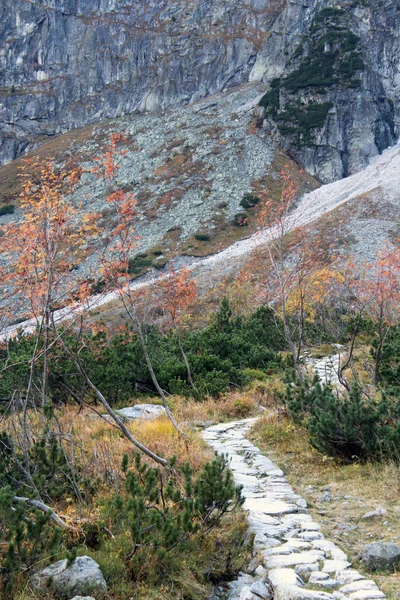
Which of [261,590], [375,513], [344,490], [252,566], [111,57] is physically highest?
[111,57]

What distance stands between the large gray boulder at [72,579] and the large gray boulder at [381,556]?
7.04ft

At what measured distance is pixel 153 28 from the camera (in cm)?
10838

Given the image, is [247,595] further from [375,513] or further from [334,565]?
[375,513]

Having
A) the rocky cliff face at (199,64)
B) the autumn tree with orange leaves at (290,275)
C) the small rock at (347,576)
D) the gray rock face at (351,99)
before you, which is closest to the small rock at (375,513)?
the small rock at (347,576)

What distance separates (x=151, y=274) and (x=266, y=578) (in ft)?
154

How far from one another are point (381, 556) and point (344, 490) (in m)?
2.02

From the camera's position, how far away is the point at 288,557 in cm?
435

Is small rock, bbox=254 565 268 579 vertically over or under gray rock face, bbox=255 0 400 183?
under

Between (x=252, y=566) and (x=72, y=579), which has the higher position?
(x=72, y=579)

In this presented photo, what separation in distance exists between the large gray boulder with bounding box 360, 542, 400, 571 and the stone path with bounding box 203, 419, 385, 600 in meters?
0.17

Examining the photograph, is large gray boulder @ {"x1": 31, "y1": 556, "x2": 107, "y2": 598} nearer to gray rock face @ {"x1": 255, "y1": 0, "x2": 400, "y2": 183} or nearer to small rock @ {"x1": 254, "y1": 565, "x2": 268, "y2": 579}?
small rock @ {"x1": 254, "y1": 565, "x2": 268, "y2": 579}

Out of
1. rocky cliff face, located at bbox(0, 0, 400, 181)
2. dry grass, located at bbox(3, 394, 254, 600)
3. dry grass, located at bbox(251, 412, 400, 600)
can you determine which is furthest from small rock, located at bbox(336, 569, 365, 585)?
rocky cliff face, located at bbox(0, 0, 400, 181)

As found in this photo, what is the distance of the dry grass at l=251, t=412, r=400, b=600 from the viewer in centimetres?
471

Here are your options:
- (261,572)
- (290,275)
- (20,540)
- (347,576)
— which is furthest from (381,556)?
(290,275)
